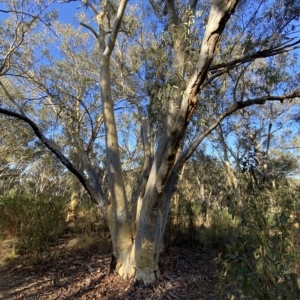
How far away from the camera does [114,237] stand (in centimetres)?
442

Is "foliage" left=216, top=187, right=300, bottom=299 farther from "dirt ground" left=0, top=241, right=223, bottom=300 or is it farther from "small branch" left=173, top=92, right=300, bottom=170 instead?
"small branch" left=173, top=92, right=300, bottom=170

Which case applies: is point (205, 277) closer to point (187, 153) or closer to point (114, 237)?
point (114, 237)

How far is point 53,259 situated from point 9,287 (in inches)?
41.7

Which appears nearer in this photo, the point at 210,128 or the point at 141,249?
the point at 141,249

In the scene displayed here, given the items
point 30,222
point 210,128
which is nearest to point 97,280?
point 30,222

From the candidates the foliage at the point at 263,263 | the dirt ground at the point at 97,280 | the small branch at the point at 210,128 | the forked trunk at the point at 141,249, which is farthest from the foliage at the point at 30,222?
the foliage at the point at 263,263

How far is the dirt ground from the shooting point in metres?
3.82

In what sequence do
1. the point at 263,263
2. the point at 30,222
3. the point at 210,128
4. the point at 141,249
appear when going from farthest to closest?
the point at 30,222 < the point at 210,128 < the point at 141,249 < the point at 263,263

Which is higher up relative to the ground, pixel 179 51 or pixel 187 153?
pixel 179 51

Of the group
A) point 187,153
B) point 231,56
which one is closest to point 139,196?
point 187,153

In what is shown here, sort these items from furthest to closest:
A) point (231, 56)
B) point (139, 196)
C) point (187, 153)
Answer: point (231, 56), point (139, 196), point (187, 153)

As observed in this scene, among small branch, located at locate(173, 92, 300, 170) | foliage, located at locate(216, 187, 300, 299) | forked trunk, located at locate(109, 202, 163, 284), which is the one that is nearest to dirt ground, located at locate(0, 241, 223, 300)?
forked trunk, located at locate(109, 202, 163, 284)

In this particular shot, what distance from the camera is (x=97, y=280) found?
4.25 metres

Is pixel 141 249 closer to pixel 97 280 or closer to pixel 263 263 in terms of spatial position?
pixel 97 280
